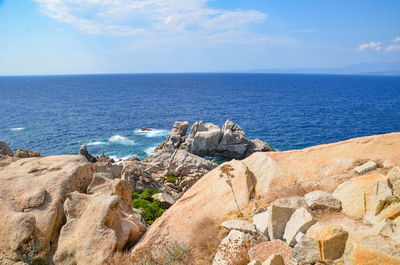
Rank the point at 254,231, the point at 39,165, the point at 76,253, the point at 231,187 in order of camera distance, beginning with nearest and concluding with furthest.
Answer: the point at 254,231 < the point at 76,253 < the point at 231,187 < the point at 39,165

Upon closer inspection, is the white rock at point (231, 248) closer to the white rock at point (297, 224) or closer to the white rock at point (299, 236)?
the white rock at point (297, 224)

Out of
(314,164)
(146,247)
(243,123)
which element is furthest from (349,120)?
(146,247)

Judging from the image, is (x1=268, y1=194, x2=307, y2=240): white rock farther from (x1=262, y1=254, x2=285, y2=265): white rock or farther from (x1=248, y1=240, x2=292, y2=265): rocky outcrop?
(x1=262, y1=254, x2=285, y2=265): white rock

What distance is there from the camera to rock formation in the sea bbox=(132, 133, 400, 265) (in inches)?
259

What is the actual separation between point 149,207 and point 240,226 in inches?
653

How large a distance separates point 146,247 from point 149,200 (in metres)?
18.5

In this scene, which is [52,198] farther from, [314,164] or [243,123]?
[243,123]

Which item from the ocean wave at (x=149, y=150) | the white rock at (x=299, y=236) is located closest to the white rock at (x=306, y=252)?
the white rock at (x=299, y=236)

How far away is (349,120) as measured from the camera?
282ft

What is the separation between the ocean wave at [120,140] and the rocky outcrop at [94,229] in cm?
5488

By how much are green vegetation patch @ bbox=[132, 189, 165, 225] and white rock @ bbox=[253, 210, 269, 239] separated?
12.7 metres

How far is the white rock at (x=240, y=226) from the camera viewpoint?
9312mm

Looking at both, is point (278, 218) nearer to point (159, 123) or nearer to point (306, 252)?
point (306, 252)

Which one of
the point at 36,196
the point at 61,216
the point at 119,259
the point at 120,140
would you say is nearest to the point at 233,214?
the point at 119,259
